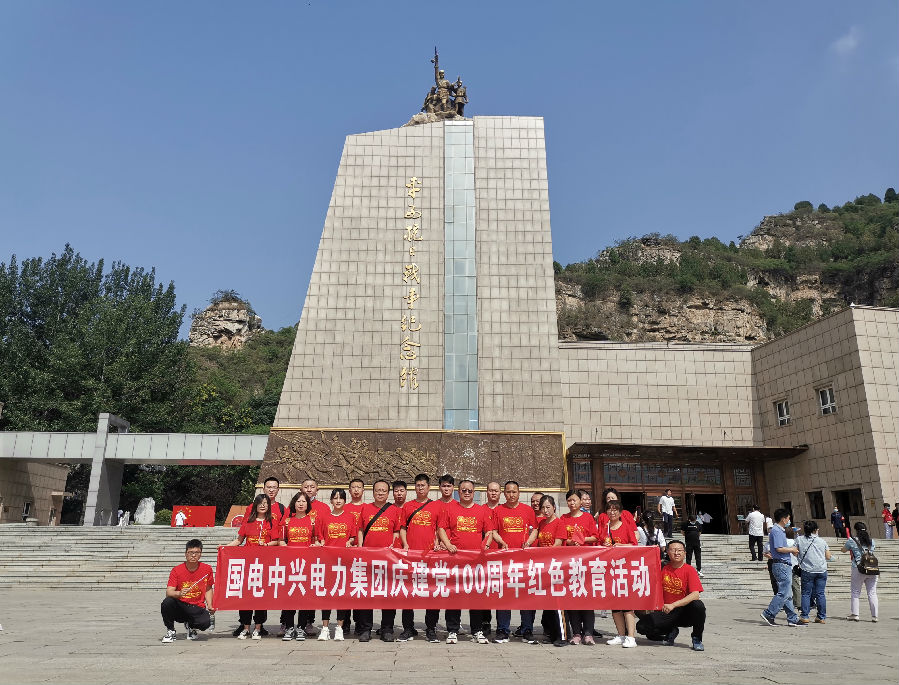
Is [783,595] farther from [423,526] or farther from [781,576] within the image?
[423,526]

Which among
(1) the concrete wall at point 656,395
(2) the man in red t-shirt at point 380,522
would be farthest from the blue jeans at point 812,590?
(1) the concrete wall at point 656,395

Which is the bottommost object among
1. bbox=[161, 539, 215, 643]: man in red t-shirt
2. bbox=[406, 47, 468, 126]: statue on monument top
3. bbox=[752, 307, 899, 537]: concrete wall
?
bbox=[161, 539, 215, 643]: man in red t-shirt

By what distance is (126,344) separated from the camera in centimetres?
3112

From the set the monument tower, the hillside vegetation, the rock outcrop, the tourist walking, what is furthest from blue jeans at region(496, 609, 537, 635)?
the rock outcrop

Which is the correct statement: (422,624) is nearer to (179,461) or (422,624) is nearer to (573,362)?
(573,362)

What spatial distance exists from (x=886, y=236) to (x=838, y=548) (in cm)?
4703

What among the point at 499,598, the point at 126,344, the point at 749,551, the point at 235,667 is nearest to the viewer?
the point at 235,667

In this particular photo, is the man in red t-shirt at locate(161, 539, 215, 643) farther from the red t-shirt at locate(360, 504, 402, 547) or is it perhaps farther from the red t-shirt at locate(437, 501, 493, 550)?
the red t-shirt at locate(437, 501, 493, 550)

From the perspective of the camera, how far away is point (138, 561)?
14.8 m

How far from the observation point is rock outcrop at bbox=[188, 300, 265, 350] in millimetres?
61812

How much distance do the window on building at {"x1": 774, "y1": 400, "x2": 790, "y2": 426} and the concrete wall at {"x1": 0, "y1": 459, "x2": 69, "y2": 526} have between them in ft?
86.2

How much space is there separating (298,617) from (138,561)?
9.94 meters

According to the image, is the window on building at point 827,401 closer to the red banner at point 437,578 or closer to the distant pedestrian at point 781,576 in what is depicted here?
the distant pedestrian at point 781,576

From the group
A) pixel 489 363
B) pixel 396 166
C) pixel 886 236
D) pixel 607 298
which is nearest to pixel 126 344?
pixel 396 166
